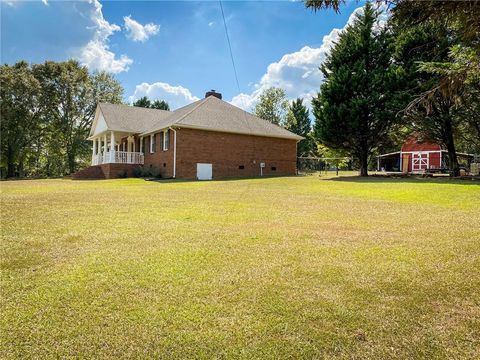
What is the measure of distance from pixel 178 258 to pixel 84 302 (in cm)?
141

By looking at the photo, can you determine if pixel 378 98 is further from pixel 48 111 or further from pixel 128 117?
pixel 48 111

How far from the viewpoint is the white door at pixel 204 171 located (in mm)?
22672

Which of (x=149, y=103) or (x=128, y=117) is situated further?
(x=149, y=103)

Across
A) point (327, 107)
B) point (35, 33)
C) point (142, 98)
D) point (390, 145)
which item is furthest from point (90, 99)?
point (390, 145)

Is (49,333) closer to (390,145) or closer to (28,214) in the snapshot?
(28,214)

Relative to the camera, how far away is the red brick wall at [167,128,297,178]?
22141 mm

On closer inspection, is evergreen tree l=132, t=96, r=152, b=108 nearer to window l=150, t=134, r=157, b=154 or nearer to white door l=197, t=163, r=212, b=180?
window l=150, t=134, r=157, b=154

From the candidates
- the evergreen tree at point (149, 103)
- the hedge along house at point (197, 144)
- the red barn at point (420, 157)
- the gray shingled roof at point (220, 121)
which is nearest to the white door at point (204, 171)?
the hedge along house at point (197, 144)

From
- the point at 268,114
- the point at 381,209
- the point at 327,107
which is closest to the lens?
the point at 381,209

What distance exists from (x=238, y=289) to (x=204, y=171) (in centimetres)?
1967

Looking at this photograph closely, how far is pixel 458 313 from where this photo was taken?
3.06m

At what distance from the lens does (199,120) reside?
22922 millimetres

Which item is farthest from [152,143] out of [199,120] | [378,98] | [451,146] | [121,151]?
[451,146]

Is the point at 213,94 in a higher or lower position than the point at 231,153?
higher
